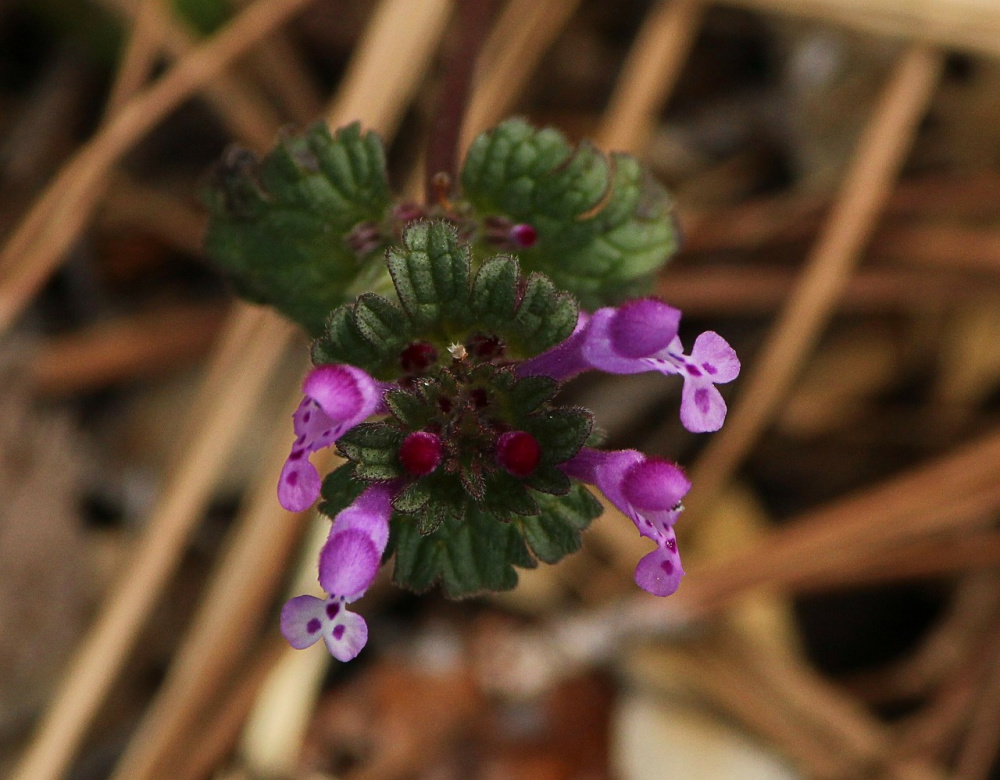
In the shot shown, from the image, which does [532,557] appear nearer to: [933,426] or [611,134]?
[611,134]

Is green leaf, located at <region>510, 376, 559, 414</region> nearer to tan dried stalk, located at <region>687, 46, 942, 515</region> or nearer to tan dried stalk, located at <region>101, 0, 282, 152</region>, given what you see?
tan dried stalk, located at <region>687, 46, 942, 515</region>

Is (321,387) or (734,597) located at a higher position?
(321,387)

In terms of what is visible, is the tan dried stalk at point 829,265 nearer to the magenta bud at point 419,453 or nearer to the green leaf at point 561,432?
the green leaf at point 561,432

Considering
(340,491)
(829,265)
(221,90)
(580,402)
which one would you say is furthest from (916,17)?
(340,491)

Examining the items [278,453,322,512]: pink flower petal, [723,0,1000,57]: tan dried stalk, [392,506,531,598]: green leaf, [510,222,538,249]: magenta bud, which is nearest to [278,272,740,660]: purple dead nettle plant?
[278,453,322,512]: pink flower petal

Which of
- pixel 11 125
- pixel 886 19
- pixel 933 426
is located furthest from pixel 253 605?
pixel 886 19

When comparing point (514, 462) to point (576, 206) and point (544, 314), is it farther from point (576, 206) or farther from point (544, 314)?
point (576, 206)
